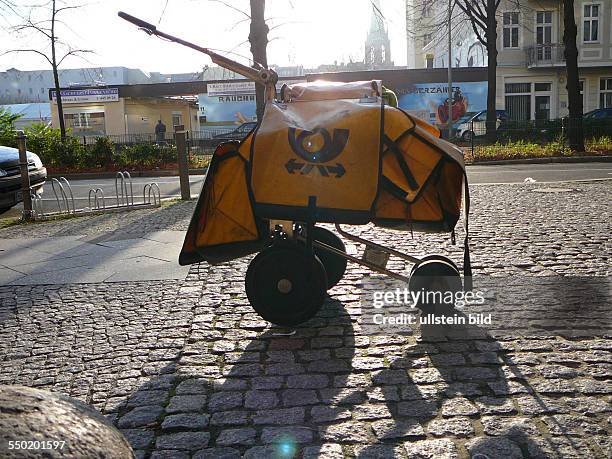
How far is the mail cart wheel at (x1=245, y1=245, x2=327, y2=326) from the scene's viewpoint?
441 centimetres

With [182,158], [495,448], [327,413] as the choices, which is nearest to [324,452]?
[327,413]

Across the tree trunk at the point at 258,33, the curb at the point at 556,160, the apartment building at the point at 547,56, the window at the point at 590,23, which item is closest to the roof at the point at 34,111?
the apartment building at the point at 547,56

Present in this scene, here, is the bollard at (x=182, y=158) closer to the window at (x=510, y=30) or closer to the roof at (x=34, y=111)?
the window at (x=510, y=30)

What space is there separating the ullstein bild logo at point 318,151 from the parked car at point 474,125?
82.0ft

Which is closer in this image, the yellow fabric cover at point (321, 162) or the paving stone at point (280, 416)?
the paving stone at point (280, 416)

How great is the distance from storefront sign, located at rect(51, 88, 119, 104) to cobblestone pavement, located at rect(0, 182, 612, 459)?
42.6m

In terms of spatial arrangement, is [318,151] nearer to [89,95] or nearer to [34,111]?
[89,95]

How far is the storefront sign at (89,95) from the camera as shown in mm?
46000

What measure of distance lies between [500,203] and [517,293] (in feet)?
19.7

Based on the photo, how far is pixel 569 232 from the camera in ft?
26.1

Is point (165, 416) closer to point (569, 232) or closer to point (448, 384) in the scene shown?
point (448, 384)

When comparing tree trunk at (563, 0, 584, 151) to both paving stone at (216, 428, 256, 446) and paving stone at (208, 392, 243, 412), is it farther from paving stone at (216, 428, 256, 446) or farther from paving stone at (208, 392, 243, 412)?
paving stone at (216, 428, 256, 446)

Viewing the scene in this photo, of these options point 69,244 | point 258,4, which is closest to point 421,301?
point 69,244

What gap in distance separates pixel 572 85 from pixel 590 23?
22.9m
